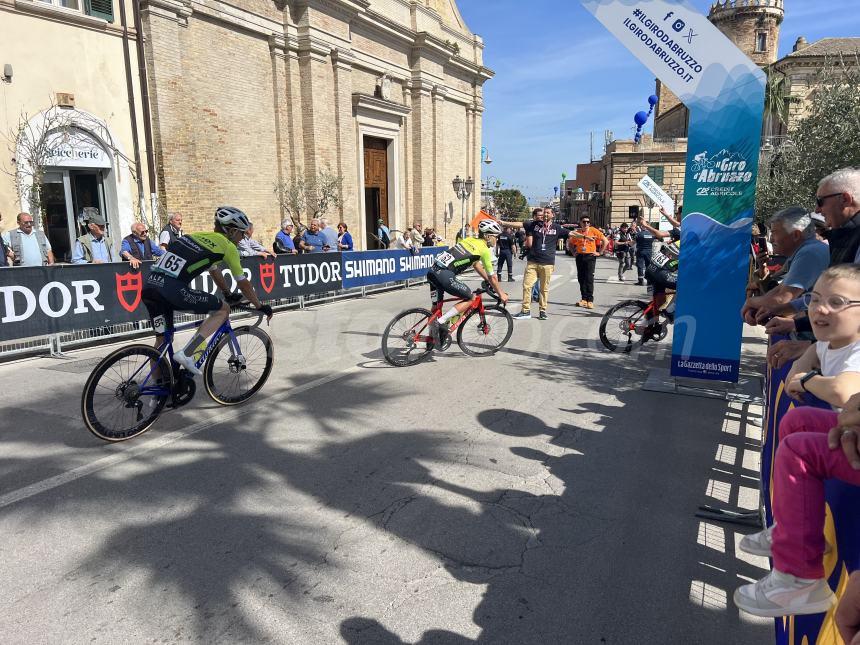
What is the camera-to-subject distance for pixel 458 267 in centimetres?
764

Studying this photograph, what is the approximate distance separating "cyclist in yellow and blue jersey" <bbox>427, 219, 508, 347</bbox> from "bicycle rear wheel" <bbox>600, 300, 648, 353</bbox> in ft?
6.56

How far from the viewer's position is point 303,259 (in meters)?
12.8

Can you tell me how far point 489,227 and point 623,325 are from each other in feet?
8.28

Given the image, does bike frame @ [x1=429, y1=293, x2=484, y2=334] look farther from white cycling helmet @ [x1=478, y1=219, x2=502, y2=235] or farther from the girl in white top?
the girl in white top

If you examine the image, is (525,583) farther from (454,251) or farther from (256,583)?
(454,251)

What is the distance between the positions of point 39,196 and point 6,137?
1.38 m

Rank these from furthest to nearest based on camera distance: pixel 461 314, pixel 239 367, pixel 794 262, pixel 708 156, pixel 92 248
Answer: pixel 92 248 → pixel 461 314 → pixel 239 367 → pixel 708 156 → pixel 794 262

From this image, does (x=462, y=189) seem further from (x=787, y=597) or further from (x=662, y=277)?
(x=787, y=597)


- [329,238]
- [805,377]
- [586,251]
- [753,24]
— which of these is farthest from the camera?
[753,24]

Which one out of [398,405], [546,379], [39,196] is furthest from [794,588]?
[39,196]

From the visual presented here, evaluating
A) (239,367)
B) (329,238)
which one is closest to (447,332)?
(239,367)

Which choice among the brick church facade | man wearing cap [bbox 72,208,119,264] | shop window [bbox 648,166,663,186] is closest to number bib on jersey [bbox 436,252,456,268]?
man wearing cap [bbox 72,208,119,264]

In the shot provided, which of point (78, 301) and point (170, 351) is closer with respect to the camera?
point (170, 351)

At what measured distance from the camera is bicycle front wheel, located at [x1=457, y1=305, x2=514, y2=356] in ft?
27.3
